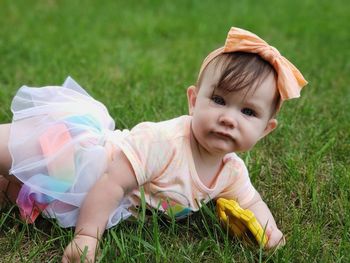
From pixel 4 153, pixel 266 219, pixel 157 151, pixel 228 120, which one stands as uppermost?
pixel 228 120

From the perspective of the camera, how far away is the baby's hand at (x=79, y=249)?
5.74 ft

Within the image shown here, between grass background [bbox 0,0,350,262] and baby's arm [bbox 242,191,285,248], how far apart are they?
0.04 meters

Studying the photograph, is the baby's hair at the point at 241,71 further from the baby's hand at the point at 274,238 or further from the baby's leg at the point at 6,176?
the baby's leg at the point at 6,176

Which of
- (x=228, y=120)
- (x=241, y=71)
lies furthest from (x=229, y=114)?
(x=241, y=71)

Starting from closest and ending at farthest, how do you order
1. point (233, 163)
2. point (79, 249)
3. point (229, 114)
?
point (79, 249) → point (229, 114) → point (233, 163)

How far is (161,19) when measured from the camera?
4906mm

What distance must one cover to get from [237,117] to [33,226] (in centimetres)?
78

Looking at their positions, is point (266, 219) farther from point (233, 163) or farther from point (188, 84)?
point (188, 84)

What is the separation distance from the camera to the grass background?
1.91 m

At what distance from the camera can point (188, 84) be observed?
11.6 ft

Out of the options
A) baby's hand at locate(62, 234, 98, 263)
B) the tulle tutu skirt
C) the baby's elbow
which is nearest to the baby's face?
the baby's elbow

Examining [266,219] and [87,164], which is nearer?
[87,164]

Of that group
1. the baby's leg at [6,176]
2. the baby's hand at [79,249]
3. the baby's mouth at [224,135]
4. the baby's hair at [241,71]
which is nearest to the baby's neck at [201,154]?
the baby's mouth at [224,135]

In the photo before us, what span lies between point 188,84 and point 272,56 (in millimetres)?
1666
